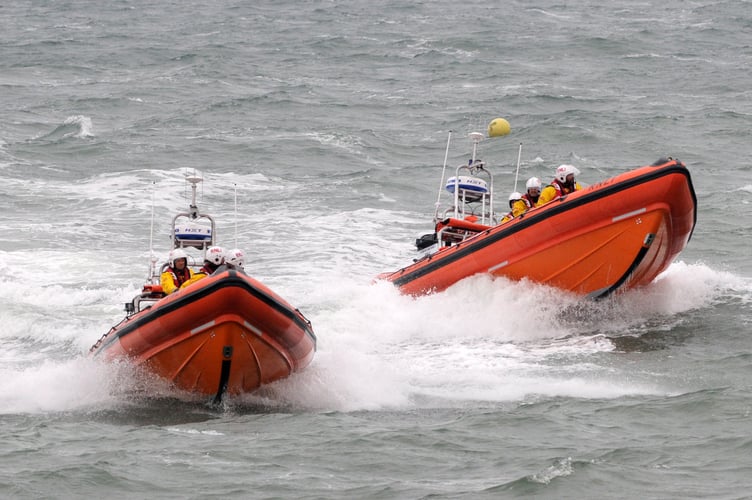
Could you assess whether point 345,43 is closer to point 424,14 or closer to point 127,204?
point 424,14

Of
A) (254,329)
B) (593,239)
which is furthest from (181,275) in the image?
(593,239)

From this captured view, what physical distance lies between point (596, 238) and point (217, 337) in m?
4.94

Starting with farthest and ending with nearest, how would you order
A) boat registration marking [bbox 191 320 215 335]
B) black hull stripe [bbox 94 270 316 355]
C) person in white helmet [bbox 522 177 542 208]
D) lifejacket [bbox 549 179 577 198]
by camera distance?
1. person in white helmet [bbox 522 177 542 208]
2. lifejacket [bbox 549 179 577 198]
3. boat registration marking [bbox 191 320 215 335]
4. black hull stripe [bbox 94 270 316 355]

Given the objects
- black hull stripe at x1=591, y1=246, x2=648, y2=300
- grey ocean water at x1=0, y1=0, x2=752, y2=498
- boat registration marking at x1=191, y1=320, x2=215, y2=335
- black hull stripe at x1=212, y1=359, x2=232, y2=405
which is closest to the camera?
grey ocean water at x1=0, y1=0, x2=752, y2=498

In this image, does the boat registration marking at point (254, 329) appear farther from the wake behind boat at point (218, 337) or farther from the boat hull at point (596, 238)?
the boat hull at point (596, 238)

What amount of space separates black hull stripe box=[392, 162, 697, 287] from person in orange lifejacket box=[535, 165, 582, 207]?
0.45 metres

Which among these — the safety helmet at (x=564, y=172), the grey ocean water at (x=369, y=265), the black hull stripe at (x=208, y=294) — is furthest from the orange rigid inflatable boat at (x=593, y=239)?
the black hull stripe at (x=208, y=294)

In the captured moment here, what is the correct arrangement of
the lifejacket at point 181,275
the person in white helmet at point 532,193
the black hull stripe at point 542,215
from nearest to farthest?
the lifejacket at point 181,275
the black hull stripe at point 542,215
the person in white helmet at point 532,193

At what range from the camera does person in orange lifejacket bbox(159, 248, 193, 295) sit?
11.1m

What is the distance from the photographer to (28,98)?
1302 inches

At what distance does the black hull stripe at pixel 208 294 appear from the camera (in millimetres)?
10047

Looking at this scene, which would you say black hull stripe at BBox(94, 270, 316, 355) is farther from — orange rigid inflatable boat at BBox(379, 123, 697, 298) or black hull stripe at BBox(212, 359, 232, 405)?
orange rigid inflatable boat at BBox(379, 123, 697, 298)

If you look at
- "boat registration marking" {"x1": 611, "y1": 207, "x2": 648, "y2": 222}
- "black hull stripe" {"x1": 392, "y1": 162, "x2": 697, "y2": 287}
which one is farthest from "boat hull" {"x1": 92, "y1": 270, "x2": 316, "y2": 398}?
"boat registration marking" {"x1": 611, "y1": 207, "x2": 648, "y2": 222}

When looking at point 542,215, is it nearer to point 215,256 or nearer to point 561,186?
point 561,186
